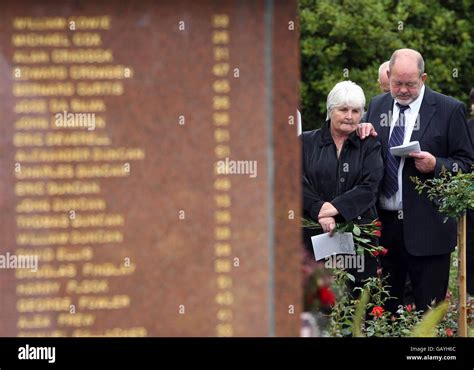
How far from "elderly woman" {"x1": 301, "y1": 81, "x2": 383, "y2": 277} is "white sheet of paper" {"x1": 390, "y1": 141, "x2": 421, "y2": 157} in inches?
4.7

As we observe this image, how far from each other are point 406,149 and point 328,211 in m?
0.55

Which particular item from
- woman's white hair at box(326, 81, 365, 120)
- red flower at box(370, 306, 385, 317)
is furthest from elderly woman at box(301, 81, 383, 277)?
red flower at box(370, 306, 385, 317)

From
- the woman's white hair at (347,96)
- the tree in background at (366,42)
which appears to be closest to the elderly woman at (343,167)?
the woman's white hair at (347,96)

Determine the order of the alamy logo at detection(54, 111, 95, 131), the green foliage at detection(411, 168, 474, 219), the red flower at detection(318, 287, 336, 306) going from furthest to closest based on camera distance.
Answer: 1. the green foliage at detection(411, 168, 474, 219)
2. the red flower at detection(318, 287, 336, 306)
3. the alamy logo at detection(54, 111, 95, 131)

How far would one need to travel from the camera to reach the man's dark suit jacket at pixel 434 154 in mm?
6734

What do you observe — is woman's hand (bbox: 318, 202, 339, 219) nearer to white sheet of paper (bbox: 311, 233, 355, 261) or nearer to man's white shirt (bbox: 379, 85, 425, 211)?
white sheet of paper (bbox: 311, 233, 355, 261)

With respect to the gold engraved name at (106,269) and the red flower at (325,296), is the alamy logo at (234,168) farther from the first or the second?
the red flower at (325,296)

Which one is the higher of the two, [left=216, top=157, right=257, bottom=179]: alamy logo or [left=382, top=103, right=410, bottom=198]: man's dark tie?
[left=382, top=103, right=410, bottom=198]: man's dark tie

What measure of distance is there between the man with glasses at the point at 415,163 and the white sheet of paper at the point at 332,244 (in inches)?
14.0

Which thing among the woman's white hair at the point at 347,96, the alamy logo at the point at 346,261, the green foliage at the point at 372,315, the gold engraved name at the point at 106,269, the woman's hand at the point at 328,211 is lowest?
the green foliage at the point at 372,315

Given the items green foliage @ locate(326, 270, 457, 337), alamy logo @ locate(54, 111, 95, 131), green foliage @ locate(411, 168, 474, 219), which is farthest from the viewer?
green foliage @ locate(411, 168, 474, 219)

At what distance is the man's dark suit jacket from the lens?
6.73m

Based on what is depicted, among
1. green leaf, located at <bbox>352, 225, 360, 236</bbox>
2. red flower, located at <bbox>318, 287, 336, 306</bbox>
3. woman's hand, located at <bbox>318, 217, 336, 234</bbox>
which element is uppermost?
woman's hand, located at <bbox>318, 217, 336, 234</bbox>
